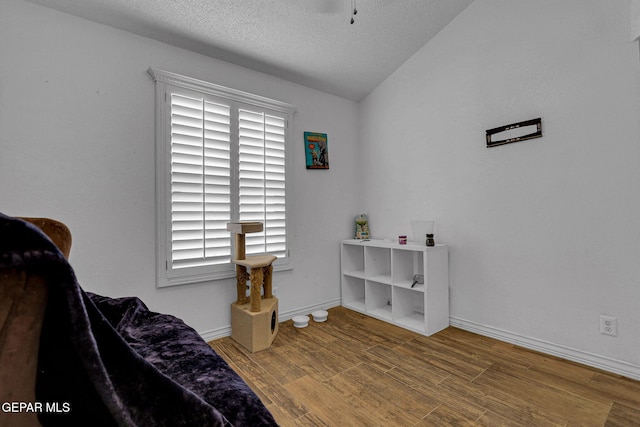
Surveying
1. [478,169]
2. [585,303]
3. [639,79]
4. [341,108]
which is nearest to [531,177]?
[478,169]

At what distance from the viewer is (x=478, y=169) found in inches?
103

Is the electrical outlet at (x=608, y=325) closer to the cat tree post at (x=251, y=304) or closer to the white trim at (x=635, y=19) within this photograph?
the white trim at (x=635, y=19)

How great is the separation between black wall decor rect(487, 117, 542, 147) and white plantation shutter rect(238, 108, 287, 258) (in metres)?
1.89

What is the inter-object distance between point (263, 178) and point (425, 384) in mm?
2065

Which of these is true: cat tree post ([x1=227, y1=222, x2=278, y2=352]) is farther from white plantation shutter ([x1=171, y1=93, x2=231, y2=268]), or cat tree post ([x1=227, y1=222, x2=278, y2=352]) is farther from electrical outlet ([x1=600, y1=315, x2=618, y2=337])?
electrical outlet ([x1=600, y1=315, x2=618, y2=337])

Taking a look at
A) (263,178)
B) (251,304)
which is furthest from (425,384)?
(263,178)

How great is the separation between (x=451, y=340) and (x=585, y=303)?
3.15 ft

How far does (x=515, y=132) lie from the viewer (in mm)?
2387

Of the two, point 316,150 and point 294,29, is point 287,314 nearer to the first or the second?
point 316,150

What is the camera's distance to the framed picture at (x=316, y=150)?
3.16 meters

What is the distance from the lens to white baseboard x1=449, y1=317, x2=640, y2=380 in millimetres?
1896

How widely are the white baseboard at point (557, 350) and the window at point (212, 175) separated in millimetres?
1816

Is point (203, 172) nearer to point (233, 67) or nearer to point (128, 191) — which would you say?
point (128, 191)

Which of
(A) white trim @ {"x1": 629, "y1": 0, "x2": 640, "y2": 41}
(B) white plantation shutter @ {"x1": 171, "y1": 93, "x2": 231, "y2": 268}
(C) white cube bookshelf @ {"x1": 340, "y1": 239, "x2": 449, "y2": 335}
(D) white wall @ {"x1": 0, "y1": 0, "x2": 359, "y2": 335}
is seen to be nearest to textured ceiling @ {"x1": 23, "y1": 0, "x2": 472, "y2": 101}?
(D) white wall @ {"x1": 0, "y1": 0, "x2": 359, "y2": 335}
